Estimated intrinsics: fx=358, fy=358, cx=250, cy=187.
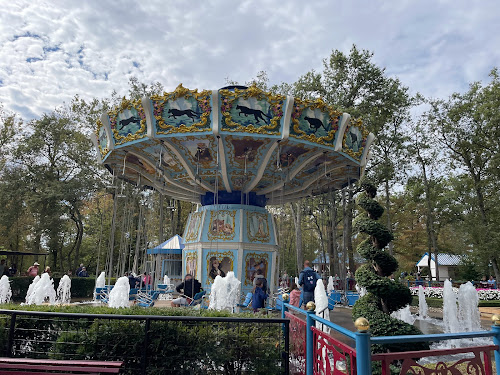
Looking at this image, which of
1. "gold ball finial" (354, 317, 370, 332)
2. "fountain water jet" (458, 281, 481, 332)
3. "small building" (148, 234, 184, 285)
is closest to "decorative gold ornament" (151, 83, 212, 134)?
"gold ball finial" (354, 317, 370, 332)

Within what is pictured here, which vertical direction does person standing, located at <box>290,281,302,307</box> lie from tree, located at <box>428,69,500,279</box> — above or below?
below

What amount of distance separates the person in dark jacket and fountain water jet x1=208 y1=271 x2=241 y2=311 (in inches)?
21.8

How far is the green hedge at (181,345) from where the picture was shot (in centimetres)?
443

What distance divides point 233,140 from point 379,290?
20.5ft

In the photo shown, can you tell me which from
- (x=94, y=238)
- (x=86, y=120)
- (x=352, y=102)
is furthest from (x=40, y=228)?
(x=352, y=102)

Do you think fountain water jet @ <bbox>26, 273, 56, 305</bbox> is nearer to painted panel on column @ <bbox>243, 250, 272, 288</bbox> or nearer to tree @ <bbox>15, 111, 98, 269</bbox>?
painted panel on column @ <bbox>243, 250, 272, 288</bbox>

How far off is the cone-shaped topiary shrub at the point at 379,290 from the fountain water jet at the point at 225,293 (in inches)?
201

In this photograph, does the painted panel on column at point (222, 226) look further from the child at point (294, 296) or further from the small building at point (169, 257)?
the small building at point (169, 257)

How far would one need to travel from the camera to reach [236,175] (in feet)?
42.7

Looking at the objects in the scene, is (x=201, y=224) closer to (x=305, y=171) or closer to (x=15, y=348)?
(x=305, y=171)

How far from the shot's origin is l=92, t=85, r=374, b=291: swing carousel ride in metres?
9.70

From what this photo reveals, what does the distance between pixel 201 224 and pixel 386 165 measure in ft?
54.3

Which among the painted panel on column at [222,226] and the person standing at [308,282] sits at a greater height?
the painted panel on column at [222,226]

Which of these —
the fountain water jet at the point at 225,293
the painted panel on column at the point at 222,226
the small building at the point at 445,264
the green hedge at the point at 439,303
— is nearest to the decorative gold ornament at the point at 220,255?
the painted panel on column at the point at 222,226
